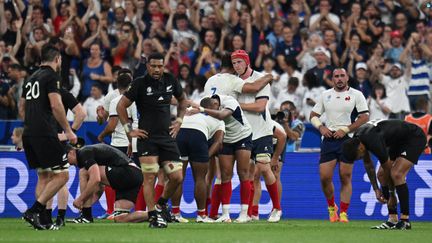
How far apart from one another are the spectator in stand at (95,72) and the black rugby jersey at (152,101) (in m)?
9.13

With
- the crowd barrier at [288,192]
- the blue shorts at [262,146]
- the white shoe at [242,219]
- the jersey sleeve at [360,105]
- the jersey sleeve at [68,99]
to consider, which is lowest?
the crowd barrier at [288,192]

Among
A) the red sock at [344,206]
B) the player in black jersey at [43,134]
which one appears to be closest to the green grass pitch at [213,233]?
the player in black jersey at [43,134]

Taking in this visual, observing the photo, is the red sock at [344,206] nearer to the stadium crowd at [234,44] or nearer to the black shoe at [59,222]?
the stadium crowd at [234,44]

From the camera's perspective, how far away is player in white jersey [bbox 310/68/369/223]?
2023 cm

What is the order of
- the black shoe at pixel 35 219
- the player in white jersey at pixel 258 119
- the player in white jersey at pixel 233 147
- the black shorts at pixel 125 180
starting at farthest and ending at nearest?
the player in white jersey at pixel 258 119 < the player in white jersey at pixel 233 147 < the black shorts at pixel 125 180 < the black shoe at pixel 35 219

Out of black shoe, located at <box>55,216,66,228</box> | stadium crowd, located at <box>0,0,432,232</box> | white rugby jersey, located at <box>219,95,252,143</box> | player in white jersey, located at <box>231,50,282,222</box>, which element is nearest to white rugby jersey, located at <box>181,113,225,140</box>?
white rugby jersey, located at <box>219,95,252,143</box>

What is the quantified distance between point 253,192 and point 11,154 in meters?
5.11

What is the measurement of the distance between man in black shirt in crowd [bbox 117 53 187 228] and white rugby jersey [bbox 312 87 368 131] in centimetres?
416

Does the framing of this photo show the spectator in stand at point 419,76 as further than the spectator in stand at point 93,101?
Yes

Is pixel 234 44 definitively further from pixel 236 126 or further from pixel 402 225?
pixel 402 225

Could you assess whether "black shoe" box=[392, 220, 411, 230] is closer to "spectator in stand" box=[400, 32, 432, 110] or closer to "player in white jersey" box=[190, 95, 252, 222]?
"player in white jersey" box=[190, 95, 252, 222]

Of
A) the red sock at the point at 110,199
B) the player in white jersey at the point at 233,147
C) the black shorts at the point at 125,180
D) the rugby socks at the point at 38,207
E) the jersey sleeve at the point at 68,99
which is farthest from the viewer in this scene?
the red sock at the point at 110,199

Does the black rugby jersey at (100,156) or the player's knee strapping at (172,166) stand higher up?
the player's knee strapping at (172,166)

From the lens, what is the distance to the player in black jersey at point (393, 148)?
55.2ft
